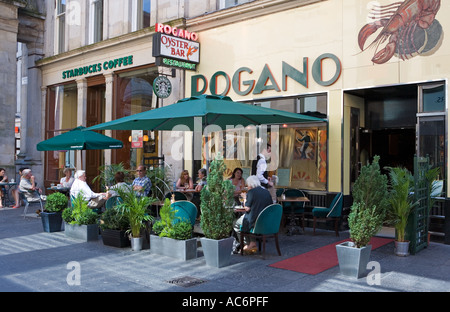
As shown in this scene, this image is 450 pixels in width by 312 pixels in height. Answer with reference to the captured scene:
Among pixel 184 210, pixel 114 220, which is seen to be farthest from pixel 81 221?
pixel 184 210

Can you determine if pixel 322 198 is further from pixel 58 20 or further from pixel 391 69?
pixel 58 20

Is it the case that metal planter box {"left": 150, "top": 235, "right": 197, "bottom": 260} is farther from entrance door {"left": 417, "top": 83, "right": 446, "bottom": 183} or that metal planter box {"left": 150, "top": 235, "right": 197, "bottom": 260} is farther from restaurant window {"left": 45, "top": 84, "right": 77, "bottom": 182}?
restaurant window {"left": 45, "top": 84, "right": 77, "bottom": 182}

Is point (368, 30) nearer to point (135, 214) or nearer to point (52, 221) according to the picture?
point (135, 214)

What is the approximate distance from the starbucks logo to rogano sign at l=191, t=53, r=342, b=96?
0.70 meters

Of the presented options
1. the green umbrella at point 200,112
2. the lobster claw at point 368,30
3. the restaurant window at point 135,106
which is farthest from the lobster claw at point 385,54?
the restaurant window at point 135,106

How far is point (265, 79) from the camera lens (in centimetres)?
1084

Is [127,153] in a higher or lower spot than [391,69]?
lower

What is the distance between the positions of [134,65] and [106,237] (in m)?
7.76

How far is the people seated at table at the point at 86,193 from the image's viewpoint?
891 centimetres

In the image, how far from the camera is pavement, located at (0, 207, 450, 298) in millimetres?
5227

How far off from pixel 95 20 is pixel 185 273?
1319 centimetres
